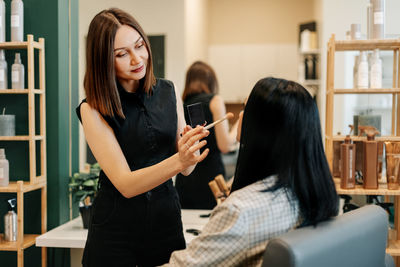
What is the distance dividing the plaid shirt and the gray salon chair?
6cm

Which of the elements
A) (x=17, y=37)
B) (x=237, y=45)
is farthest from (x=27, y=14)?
(x=237, y=45)

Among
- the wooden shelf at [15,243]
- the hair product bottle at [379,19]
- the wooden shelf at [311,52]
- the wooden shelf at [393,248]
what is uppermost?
the wooden shelf at [311,52]

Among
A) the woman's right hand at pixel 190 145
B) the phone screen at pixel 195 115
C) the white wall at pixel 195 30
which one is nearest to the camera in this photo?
the woman's right hand at pixel 190 145

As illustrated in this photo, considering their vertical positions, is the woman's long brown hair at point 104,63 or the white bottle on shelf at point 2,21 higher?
the white bottle on shelf at point 2,21

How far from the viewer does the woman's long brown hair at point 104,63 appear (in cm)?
139

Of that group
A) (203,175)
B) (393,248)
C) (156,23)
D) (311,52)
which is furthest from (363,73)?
(311,52)

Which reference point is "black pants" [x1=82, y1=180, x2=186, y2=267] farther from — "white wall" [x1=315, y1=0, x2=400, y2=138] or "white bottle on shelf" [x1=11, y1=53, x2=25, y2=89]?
"white wall" [x1=315, y1=0, x2=400, y2=138]

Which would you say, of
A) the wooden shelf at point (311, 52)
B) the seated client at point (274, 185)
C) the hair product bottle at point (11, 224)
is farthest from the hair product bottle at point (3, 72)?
the wooden shelf at point (311, 52)

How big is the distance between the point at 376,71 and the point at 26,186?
168 centimetres

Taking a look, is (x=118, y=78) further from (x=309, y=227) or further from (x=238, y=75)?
(x=238, y=75)

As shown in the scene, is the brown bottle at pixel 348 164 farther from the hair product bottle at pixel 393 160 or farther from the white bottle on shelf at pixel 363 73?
the white bottle on shelf at pixel 363 73

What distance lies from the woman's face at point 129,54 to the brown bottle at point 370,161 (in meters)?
1.07

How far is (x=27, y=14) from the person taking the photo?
7.54ft

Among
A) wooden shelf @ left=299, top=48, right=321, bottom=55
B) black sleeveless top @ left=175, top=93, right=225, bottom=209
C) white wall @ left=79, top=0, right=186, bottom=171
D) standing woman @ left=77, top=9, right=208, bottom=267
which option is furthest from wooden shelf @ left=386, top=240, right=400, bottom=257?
wooden shelf @ left=299, top=48, right=321, bottom=55
